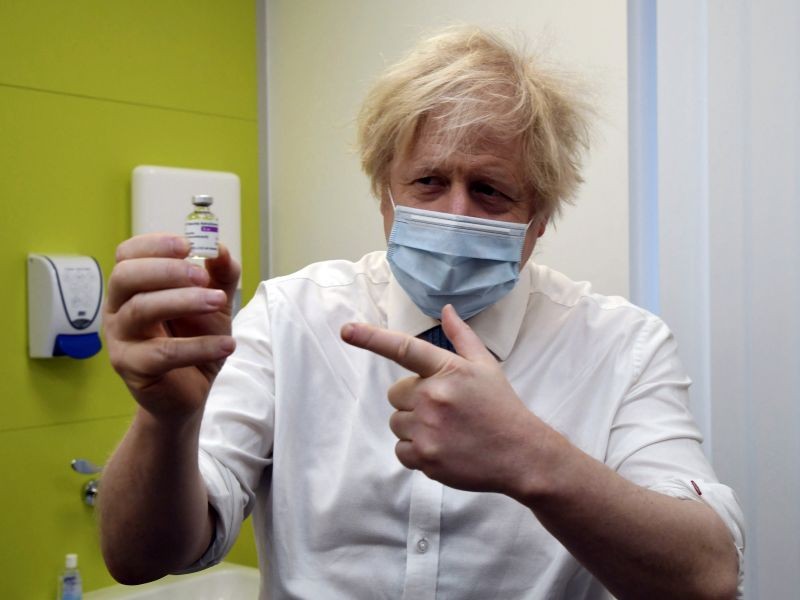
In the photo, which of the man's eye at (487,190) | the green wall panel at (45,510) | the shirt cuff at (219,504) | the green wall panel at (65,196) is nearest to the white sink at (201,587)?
the green wall panel at (45,510)

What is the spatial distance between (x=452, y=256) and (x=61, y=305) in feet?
3.37

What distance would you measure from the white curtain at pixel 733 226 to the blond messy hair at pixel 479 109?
41 cm

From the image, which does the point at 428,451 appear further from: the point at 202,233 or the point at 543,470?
the point at 202,233

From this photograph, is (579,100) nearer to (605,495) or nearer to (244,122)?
(605,495)

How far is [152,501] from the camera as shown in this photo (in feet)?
3.20

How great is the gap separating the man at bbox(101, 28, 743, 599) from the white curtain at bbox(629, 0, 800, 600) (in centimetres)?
37

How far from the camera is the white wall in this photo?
177 centimetres

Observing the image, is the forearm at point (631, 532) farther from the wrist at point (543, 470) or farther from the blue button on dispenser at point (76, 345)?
the blue button on dispenser at point (76, 345)

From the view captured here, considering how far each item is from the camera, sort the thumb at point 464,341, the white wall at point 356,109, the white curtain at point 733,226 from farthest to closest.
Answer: the white wall at point 356,109 < the white curtain at point 733,226 < the thumb at point 464,341

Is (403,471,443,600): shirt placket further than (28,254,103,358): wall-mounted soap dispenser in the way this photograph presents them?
No

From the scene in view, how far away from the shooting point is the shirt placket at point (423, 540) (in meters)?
1.20

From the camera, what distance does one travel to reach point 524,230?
1277 mm

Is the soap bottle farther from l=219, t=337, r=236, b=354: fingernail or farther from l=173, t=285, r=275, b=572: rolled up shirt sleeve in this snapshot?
l=219, t=337, r=236, b=354: fingernail

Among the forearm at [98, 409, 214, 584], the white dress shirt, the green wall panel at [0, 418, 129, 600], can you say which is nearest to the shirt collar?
the white dress shirt
